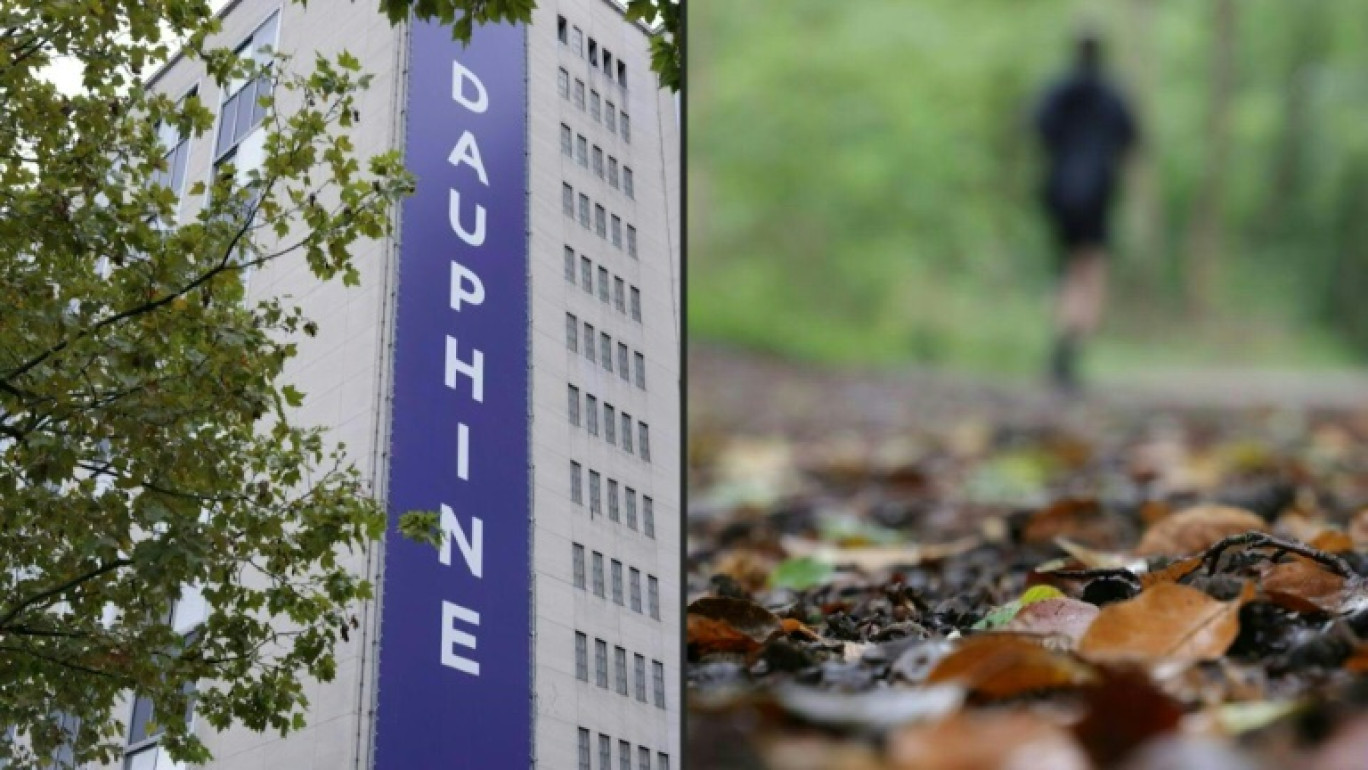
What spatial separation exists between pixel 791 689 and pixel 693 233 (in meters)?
0.64

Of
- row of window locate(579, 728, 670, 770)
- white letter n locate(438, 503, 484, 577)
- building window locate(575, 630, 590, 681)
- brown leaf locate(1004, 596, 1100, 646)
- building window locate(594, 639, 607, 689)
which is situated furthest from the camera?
building window locate(594, 639, 607, 689)

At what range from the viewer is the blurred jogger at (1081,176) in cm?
101

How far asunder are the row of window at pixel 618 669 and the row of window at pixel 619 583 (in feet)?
3.13

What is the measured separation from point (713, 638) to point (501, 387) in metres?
20.7

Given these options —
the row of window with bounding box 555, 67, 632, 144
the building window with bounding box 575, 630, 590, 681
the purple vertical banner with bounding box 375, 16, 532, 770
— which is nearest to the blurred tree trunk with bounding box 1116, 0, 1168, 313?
the purple vertical banner with bounding box 375, 16, 532, 770

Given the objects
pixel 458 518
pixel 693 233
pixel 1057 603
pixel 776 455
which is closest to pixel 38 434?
pixel 776 455

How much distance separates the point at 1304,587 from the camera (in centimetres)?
117

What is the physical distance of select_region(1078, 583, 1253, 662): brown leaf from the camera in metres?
0.93

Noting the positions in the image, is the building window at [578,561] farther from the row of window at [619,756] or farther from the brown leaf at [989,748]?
the brown leaf at [989,748]

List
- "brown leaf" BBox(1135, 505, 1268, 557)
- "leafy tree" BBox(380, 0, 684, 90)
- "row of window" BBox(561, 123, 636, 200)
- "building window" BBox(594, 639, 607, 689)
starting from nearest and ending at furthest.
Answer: "brown leaf" BBox(1135, 505, 1268, 557), "leafy tree" BBox(380, 0, 684, 90), "building window" BBox(594, 639, 607, 689), "row of window" BBox(561, 123, 636, 200)

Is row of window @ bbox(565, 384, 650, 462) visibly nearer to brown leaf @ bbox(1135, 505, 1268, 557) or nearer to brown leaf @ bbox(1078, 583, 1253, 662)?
brown leaf @ bbox(1135, 505, 1268, 557)

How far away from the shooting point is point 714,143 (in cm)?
145

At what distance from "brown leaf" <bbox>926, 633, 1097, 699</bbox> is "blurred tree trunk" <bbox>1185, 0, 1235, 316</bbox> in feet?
1.07

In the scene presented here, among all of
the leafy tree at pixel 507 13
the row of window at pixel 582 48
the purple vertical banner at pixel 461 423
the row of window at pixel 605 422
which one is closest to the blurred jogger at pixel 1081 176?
the leafy tree at pixel 507 13
